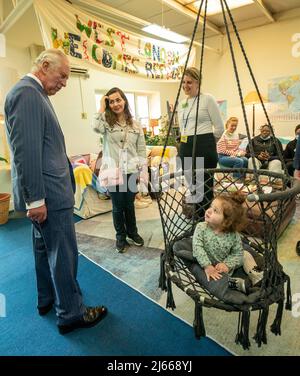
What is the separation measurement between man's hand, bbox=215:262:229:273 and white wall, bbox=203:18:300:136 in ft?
14.0

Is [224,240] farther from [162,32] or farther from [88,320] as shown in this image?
[162,32]

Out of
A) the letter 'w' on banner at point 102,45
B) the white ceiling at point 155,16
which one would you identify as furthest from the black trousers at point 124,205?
the white ceiling at point 155,16

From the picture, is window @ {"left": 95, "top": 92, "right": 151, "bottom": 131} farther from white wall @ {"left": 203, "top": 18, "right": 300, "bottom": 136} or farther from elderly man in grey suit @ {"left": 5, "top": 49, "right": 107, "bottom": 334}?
elderly man in grey suit @ {"left": 5, "top": 49, "right": 107, "bottom": 334}

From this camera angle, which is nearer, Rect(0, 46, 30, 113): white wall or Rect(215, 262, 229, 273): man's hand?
Rect(215, 262, 229, 273): man's hand

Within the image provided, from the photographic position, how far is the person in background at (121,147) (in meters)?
1.91

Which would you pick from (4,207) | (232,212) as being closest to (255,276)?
(232,212)

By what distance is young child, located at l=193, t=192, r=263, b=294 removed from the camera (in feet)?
3.93

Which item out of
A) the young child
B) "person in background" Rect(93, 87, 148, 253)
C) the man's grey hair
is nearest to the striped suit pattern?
the man's grey hair

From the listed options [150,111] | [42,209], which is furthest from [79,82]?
[42,209]

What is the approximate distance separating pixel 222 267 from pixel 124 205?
1.09 m

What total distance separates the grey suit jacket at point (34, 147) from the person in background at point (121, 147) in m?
0.79

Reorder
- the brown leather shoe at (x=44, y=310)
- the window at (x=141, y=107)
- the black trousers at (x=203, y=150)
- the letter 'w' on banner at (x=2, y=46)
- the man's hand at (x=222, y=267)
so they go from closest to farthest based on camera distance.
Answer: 1. the man's hand at (x=222, y=267)
2. the brown leather shoe at (x=44, y=310)
3. the black trousers at (x=203, y=150)
4. the letter 'w' on banner at (x=2, y=46)
5. the window at (x=141, y=107)

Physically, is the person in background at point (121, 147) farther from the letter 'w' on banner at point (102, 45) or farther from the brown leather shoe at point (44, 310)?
the letter 'w' on banner at point (102, 45)

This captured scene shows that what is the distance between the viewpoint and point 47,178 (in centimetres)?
111
